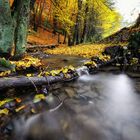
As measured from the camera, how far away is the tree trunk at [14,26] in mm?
6457

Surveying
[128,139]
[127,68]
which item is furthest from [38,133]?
[127,68]

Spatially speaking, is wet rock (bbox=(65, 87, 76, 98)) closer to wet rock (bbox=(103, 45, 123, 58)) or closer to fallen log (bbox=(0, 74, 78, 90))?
fallen log (bbox=(0, 74, 78, 90))

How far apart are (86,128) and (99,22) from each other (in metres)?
27.4

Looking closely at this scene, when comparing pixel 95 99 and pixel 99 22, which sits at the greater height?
pixel 99 22

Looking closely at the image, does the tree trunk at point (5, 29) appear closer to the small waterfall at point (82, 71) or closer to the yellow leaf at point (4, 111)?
the small waterfall at point (82, 71)

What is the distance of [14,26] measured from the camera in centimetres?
687

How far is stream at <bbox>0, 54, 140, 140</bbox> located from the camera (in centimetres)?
304

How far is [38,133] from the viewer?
302 cm

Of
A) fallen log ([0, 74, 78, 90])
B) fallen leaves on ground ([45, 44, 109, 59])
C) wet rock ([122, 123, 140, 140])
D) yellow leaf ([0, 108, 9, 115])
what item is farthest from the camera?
fallen leaves on ground ([45, 44, 109, 59])

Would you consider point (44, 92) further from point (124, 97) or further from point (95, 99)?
point (124, 97)

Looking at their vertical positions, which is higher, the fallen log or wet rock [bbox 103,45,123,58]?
wet rock [bbox 103,45,123,58]

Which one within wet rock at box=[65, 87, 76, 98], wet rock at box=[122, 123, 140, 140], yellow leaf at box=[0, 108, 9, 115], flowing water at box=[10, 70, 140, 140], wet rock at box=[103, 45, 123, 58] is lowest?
wet rock at box=[122, 123, 140, 140]

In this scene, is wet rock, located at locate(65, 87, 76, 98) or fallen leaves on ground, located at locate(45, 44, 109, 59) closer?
wet rock, located at locate(65, 87, 76, 98)

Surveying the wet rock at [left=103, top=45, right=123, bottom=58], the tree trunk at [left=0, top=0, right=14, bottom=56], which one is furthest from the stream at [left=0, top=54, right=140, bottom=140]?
the wet rock at [left=103, top=45, right=123, bottom=58]
